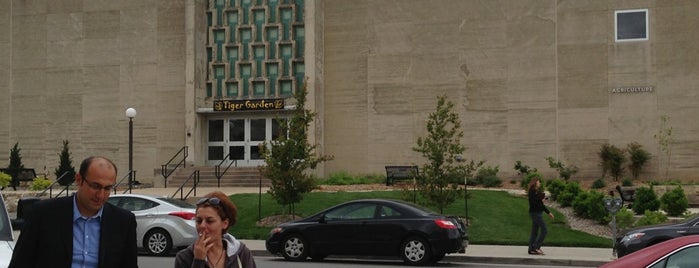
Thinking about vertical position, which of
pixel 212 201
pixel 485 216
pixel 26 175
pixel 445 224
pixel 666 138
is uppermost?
pixel 666 138

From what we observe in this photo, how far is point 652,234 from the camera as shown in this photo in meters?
14.6

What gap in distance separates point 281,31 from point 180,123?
22.0 feet

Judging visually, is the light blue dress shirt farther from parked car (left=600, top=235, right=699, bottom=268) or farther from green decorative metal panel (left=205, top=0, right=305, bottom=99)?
green decorative metal panel (left=205, top=0, right=305, bottom=99)

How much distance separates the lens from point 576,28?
36844 millimetres

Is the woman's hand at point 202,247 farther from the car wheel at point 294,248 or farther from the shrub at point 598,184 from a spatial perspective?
the shrub at point 598,184

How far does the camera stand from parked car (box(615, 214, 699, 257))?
14.5m

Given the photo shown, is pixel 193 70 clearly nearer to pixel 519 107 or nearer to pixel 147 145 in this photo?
pixel 147 145

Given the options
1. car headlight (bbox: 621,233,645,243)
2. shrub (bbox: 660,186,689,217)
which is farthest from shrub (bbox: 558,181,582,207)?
car headlight (bbox: 621,233,645,243)

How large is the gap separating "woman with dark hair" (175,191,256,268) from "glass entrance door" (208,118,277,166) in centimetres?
3657

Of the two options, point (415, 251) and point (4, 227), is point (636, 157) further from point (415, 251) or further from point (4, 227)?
point (4, 227)

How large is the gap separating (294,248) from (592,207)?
10246 millimetres

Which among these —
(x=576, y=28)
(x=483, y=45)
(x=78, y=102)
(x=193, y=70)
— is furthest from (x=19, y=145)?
(x=576, y=28)

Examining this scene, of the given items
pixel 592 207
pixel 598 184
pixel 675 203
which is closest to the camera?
pixel 592 207

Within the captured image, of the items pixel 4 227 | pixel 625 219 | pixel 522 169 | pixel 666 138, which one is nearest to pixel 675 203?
pixel 625 219
